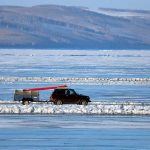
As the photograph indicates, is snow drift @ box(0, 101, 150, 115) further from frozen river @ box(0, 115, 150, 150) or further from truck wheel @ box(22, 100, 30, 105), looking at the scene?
truck wheel @ box(22, 100, 30, 105)

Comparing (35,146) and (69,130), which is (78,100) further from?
(35,146)

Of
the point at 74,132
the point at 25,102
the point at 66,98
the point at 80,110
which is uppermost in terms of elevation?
Answer: the point at 66,98

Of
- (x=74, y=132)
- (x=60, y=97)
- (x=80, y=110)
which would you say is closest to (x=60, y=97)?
(x=60, y=97)

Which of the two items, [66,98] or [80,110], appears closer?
[80,110]

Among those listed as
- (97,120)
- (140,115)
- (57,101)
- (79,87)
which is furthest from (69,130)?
(79,87)

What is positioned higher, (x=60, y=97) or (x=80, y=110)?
(x=60, y=97)

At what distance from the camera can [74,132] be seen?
2970cm

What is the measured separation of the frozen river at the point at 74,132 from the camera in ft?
86.4

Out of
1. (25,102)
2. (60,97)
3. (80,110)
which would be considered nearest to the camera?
(80,110)

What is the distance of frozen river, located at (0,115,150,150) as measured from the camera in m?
26.3

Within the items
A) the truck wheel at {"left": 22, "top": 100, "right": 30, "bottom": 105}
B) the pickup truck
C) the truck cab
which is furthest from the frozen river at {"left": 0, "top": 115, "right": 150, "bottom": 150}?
the truck cab

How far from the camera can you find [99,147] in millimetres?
25984

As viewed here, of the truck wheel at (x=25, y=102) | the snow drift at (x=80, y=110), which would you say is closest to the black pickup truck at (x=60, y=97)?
the truck wheel at (x=25, y=102)

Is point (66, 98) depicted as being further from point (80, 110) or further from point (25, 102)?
point (80, 110)
